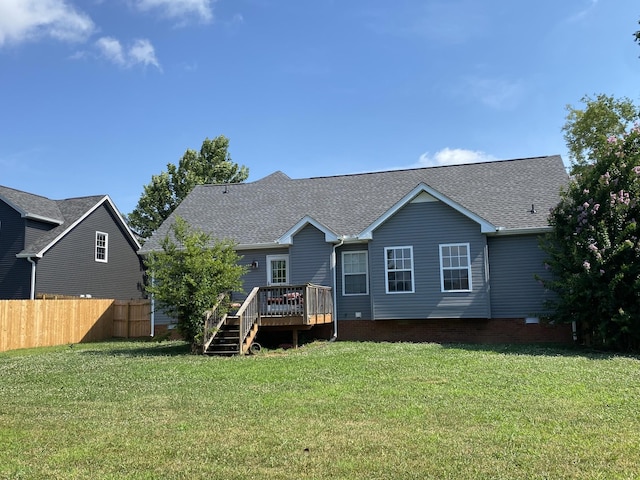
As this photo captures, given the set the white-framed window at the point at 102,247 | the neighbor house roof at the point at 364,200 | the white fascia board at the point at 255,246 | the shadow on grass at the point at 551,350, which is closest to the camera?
the shadow on grass at the point at 551,350

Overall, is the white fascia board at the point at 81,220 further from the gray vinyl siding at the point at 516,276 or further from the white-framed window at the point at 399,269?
the gray vinyl siding at the point at 516,276

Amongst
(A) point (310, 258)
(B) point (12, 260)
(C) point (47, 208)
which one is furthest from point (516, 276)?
(C) point (47, 208)

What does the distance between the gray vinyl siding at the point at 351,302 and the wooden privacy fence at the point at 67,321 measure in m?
8.01

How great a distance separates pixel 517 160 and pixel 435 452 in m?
18.5

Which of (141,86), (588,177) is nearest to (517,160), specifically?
(588,177)

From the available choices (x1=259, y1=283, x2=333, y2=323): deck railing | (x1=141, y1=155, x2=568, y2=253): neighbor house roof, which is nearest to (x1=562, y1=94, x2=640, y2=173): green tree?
(x1=141, y1=155, x2=568, y2=253): neighbor house roof

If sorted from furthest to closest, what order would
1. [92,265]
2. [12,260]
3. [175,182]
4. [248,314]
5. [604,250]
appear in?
[175,182]
[92,265]
[12,260]
[248,314]
[604,250]

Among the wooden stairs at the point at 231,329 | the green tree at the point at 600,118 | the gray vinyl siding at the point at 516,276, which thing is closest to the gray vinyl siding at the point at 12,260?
the wooden stairs at the point at 231,329

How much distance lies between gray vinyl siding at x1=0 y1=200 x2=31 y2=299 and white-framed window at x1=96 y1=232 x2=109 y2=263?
3.62m

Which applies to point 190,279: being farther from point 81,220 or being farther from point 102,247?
point 102,247

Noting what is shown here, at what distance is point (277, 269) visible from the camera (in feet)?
63.7

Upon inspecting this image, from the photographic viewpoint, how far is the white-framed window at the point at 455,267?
17094mm

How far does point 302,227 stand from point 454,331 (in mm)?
6271

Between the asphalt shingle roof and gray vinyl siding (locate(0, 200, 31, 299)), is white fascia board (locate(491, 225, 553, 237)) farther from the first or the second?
gray vinyl siding (locate(0, 200, 31, 299))
